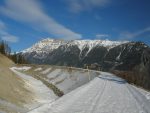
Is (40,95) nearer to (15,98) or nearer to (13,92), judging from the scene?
(13,92)

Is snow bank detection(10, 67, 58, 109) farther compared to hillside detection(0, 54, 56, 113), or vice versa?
snow bank detection(10, 67, 58, 109)

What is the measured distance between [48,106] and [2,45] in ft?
476

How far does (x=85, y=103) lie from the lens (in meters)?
23.6

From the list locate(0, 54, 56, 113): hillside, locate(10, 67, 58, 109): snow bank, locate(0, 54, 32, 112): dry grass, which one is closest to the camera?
locate(0, 54, 56, 113): hillside

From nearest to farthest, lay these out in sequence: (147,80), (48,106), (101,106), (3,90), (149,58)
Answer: (48,106) → (101,106) → (3,90) → (147,80) → (149,58)

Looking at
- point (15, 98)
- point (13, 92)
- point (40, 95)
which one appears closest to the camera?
point (15, 98)

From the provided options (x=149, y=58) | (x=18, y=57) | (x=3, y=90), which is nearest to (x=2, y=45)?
(x=18, y=57)

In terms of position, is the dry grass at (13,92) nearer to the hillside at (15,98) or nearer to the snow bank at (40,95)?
the hillside at (15,98)

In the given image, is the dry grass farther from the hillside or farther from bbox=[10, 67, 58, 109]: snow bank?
bbox=[10, 67, 58, 109]: snow bank

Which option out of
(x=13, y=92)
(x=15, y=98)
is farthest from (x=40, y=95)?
(x=15, y=98)

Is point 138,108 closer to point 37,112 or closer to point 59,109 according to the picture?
point 59,109

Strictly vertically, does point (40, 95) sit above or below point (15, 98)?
below

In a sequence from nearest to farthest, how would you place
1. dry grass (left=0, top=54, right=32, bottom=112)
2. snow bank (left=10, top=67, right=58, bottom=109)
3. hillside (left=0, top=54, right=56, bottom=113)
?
hillside (left=0, top=54, right=56, bottom=113) → dry grass (left=0, top=54, right=32, bottom=112) → snow bank (left=10, top=67, right=58, bottom=109)

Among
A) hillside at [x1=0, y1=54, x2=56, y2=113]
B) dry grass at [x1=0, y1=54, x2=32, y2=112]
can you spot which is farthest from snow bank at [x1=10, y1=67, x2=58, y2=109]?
dry grass at [x1=0, y1=54, x2=32, y2=112]
